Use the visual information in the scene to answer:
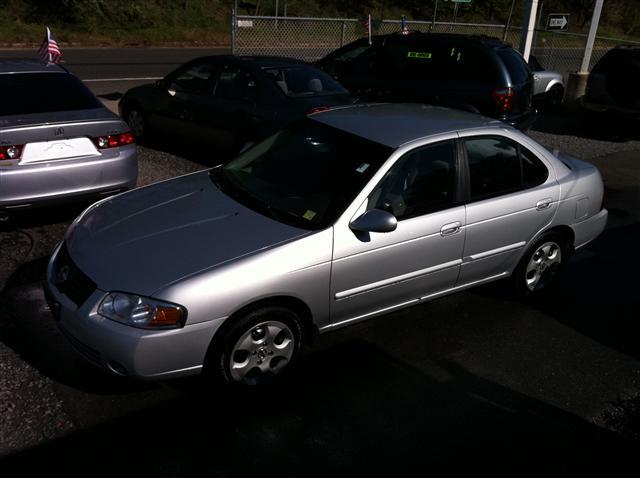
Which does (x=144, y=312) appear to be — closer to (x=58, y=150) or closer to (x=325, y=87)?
(x=58, y=150)

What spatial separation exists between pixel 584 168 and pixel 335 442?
11.6 ft

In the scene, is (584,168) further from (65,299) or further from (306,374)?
(65,299)

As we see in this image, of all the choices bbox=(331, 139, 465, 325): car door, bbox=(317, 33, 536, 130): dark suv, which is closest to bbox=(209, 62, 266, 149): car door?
bbox=(317, 33, 536, 130): dark suv

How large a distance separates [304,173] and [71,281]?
1.71 m

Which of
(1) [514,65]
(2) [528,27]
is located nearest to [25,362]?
(1) [514,65]

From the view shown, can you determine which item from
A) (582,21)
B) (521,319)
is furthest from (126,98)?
(582,21)

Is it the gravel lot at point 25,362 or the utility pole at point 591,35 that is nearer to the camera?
the gravel lot at point 25,362

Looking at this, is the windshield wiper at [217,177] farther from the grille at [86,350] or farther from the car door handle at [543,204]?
the car door handle at [543,204]

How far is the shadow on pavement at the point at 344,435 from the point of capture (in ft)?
11.3

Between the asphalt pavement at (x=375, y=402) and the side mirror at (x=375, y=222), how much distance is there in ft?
3.29

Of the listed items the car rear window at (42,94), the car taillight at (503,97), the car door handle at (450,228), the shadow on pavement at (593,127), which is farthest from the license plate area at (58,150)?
the shadow on pavement at (593,127)

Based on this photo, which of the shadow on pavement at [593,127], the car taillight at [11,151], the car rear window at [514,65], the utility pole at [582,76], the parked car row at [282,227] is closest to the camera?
the parked car row at [282,227]

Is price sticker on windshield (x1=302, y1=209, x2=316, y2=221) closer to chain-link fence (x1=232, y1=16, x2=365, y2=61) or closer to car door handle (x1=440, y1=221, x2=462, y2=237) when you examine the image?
car door handle (x1=440, y1=221, x2=462, y2=237)

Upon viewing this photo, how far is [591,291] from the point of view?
585 centimetres
